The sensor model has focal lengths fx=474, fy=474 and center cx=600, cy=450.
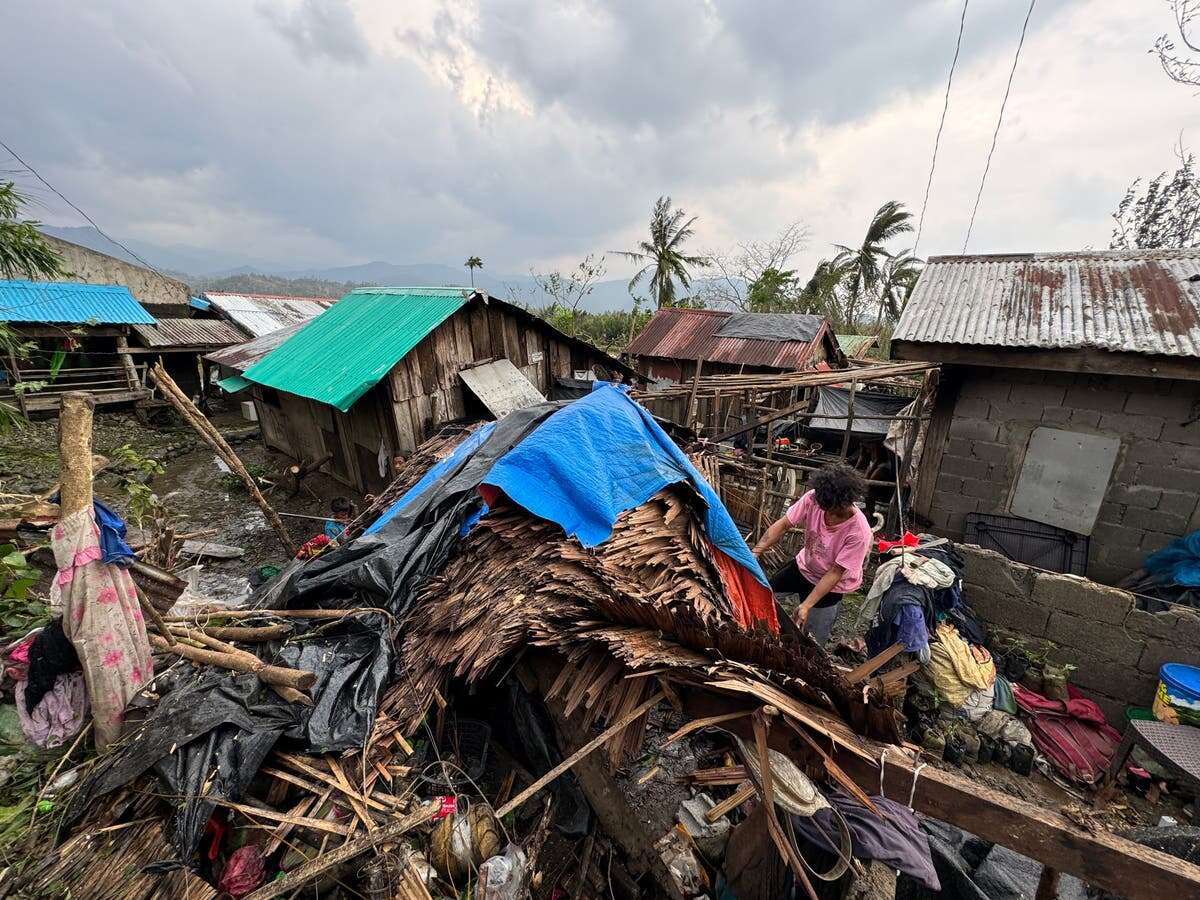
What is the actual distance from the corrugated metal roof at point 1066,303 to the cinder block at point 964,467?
5.56ft

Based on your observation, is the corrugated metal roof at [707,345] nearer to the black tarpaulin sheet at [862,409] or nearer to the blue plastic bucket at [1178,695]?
the black tarpaulin sheet at [862,409]

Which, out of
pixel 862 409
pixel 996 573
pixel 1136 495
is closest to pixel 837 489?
pixel 996 573

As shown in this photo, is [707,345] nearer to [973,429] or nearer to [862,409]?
[862,409]

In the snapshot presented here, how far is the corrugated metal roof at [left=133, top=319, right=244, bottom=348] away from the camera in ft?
60.7

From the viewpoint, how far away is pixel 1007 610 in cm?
549

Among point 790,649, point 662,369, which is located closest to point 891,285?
point 662,369

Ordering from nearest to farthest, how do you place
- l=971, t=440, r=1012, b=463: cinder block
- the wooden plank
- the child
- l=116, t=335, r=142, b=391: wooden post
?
the wooden plank, l=971, t=440, r=1012, b=463: cinder block, the child, l=116, t=335, r=142, b=391: wooden post

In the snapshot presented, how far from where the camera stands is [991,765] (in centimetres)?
462

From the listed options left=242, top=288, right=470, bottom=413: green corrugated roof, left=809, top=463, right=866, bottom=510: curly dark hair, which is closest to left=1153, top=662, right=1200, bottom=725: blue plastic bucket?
left=809, top=463, right=866, bottom=510: curly dark hair

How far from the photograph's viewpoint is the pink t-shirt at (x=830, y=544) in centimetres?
427

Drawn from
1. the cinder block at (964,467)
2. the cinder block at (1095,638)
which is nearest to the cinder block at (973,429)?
the cinder block at (964,467)

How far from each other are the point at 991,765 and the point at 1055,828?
4031 mm

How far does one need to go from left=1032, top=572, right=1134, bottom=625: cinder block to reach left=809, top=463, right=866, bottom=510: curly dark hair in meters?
3.02

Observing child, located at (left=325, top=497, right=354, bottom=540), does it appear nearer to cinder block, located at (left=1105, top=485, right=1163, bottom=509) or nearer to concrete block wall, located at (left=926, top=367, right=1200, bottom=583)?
concrete block wall, located at (left=926, top=367, right=1200, bottom=583)
